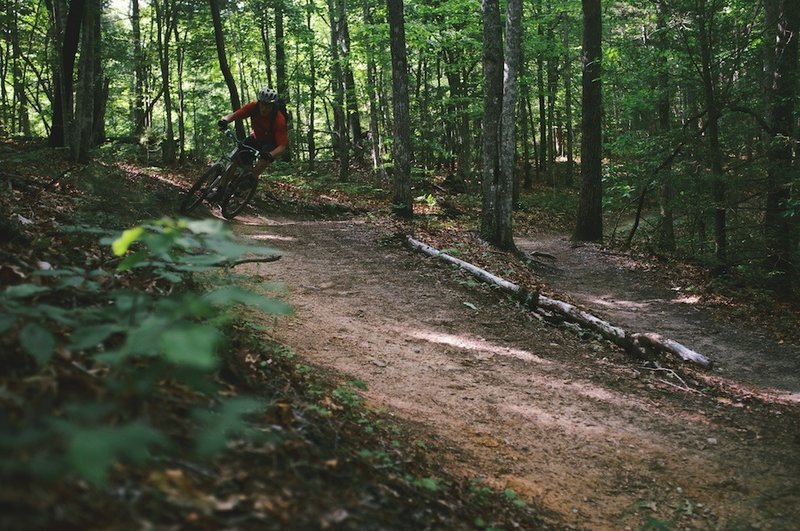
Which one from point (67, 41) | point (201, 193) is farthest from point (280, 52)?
point (201, 193)

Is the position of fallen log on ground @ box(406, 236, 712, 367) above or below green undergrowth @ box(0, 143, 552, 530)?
below

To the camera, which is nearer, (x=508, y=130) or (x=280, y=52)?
(x=508, y=130)

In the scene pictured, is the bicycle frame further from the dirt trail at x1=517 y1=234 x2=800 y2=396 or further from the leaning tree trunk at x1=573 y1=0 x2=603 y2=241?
the leaning tree trunk at x1=573 y1=0 x2=603 y2=241

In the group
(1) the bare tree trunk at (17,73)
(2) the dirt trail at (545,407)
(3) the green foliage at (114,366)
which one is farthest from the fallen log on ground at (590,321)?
(1) the bare tree trunk at (17,73)

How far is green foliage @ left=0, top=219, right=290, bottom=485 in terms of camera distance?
1.43 metres

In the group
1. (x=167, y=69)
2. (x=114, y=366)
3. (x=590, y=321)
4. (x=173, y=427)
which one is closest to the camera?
(x=114, y=366)

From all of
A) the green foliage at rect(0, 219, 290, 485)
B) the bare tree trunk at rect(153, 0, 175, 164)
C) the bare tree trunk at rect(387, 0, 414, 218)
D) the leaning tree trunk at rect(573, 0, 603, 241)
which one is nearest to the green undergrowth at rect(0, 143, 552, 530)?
the green foliage at rect(0, 219, 290, 485)

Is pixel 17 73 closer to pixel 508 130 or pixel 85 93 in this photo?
pixel 85 93

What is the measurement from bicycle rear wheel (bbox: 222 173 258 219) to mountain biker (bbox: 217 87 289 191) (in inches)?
25.1

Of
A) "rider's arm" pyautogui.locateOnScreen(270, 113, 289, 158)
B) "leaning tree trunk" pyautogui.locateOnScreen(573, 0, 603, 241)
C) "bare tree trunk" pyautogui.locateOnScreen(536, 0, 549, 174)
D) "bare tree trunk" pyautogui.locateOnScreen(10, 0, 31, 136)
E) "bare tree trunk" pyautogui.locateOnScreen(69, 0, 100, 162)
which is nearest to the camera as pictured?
"rider's arm" pyautogui.locateOnScreen(270, 113, 289, 158)

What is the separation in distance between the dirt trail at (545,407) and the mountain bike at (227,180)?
190 centimetres

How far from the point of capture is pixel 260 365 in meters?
4.00

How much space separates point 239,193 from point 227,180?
0.62 metres

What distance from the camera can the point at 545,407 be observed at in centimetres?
604
